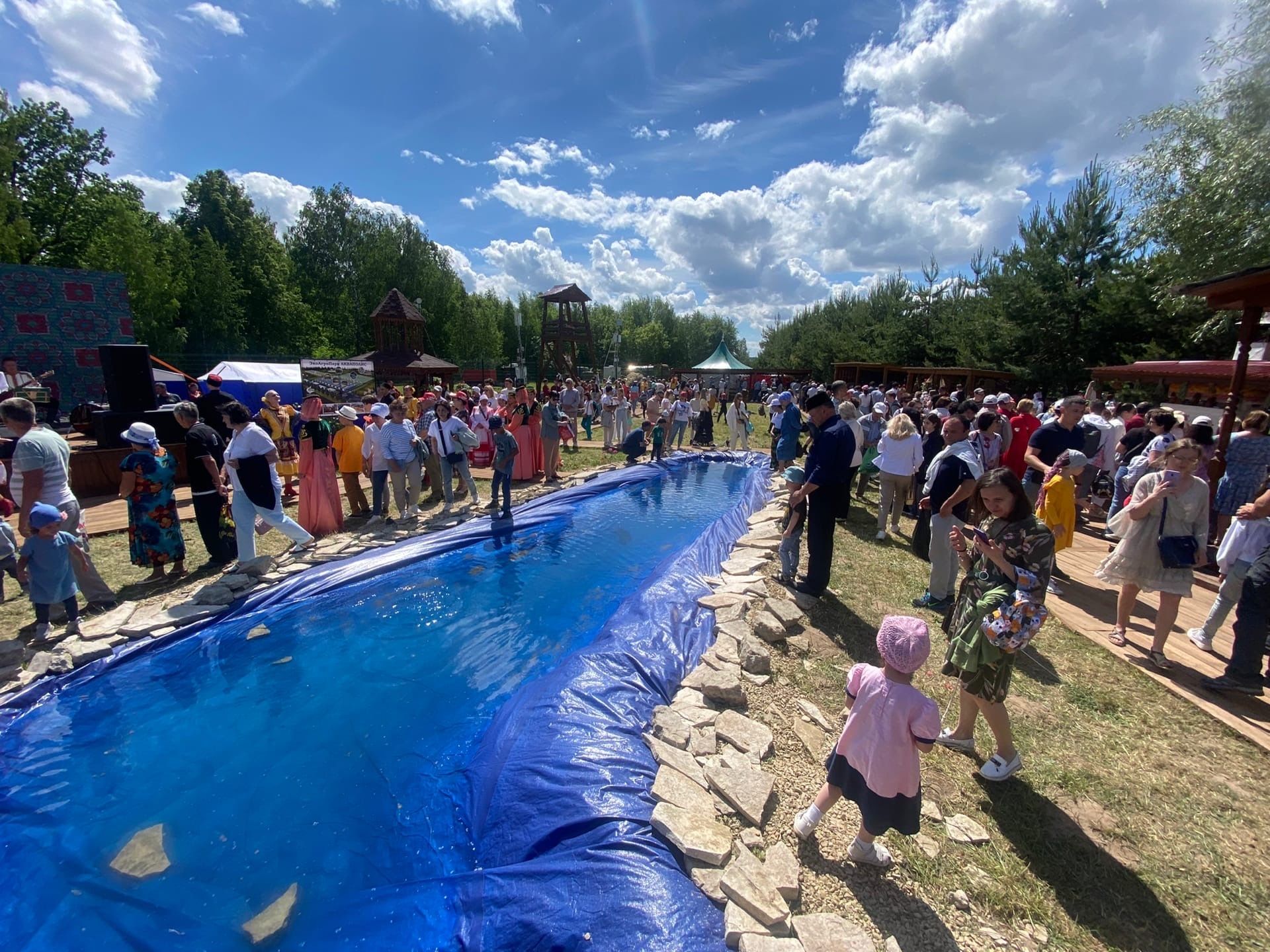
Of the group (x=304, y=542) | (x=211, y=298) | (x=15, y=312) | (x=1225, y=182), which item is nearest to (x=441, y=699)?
(x=304, y=542)

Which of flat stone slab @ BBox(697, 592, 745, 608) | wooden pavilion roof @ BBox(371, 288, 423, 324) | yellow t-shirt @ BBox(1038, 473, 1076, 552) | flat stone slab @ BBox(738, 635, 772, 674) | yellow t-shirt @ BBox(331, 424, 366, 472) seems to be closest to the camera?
flat stone slab @ BBox(738, 635, 772, 674)

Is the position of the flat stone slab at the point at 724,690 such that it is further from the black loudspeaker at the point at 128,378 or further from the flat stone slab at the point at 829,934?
the black loudspeaker at the point at 128,378

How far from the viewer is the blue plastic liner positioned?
2145 millimetres

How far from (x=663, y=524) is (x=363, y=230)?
4011cm

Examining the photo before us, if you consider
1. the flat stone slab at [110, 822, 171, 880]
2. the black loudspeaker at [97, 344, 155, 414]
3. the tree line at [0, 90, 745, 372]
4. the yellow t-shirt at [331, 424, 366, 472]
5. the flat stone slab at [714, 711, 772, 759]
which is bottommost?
the flat stone slab at [110, 822, 171, 880]

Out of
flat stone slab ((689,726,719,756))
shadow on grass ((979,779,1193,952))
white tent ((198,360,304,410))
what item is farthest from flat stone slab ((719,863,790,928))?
white tent ((198,360,304,410))

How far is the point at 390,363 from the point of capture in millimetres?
23422

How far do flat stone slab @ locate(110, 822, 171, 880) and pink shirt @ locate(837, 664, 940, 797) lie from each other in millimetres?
3449

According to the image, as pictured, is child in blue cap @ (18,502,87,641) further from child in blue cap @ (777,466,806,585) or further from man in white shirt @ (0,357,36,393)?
man in white shirt @ (0,357,36,393)

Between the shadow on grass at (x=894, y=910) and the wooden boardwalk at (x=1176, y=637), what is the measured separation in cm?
290

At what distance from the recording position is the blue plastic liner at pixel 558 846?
2.14m

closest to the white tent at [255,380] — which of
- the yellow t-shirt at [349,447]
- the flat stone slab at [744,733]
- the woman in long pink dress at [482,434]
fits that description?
the woman in long pink dress at [482,434]

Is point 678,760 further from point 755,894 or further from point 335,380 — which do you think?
point 335,380

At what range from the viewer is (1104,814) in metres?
2.77
